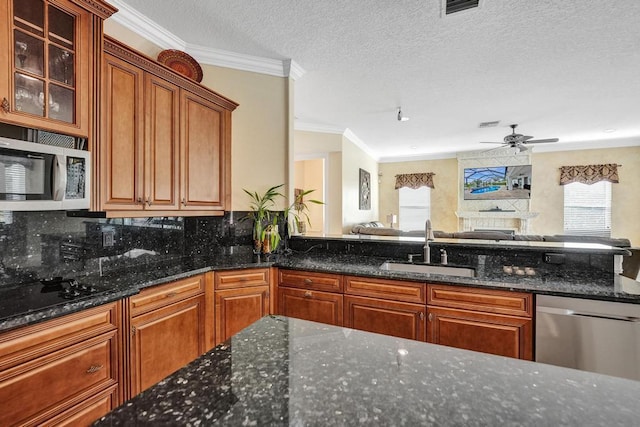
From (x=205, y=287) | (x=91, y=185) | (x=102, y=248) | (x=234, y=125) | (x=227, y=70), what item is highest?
(x=227, y=70)

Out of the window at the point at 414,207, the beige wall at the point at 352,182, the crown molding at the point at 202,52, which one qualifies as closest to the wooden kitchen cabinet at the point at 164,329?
the crown molding at the point at 202,52

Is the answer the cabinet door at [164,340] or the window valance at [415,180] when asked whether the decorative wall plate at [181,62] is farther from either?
the window valance at [415,180]

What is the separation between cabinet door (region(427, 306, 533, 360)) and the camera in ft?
6.14

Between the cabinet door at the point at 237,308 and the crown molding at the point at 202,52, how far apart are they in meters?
2.08

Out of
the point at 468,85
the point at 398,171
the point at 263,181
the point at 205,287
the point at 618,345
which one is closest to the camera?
the point at 618,345

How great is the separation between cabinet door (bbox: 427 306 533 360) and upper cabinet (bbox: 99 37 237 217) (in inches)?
76.8

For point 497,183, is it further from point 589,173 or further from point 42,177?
point 42,177

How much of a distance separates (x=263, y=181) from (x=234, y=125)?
592 mm

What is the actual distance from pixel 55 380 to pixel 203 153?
173 centimetres

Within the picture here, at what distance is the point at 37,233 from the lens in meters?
1.79

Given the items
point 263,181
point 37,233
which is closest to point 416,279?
point 263,181

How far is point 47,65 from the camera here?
1502 mm

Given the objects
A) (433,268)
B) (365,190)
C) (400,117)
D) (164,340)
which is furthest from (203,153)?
(365,190)

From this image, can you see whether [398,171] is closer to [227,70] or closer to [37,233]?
[227,70]
